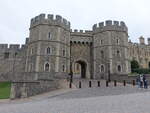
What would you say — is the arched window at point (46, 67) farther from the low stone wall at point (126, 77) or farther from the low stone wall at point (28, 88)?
the low stone wall at point (126, 77)

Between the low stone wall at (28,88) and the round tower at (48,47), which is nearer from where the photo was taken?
the low stone wall at (28,88)

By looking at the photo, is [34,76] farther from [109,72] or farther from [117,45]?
[117,45]

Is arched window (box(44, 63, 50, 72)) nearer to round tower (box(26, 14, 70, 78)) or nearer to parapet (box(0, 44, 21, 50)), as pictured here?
round tower (box(26, 14, 70, 78))

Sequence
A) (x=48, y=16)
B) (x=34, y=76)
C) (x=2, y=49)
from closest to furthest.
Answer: (x=34, y=76), (x=48, y=16), (x=2, y=49)

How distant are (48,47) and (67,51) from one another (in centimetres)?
390

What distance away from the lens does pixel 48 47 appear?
27.2 metres

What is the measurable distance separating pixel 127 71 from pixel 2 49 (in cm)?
2657

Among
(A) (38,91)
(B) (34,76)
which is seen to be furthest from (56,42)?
(A) (38,91)

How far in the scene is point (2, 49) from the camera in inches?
1415

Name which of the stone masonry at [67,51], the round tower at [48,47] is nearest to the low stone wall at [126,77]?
the stone masonry at [67,51]

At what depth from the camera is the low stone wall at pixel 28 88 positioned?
1469 cm

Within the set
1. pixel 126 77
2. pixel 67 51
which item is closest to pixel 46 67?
pixel 67 51

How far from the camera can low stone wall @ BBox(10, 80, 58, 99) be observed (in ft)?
48.2

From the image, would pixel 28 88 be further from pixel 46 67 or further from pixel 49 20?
pixel 49 20
